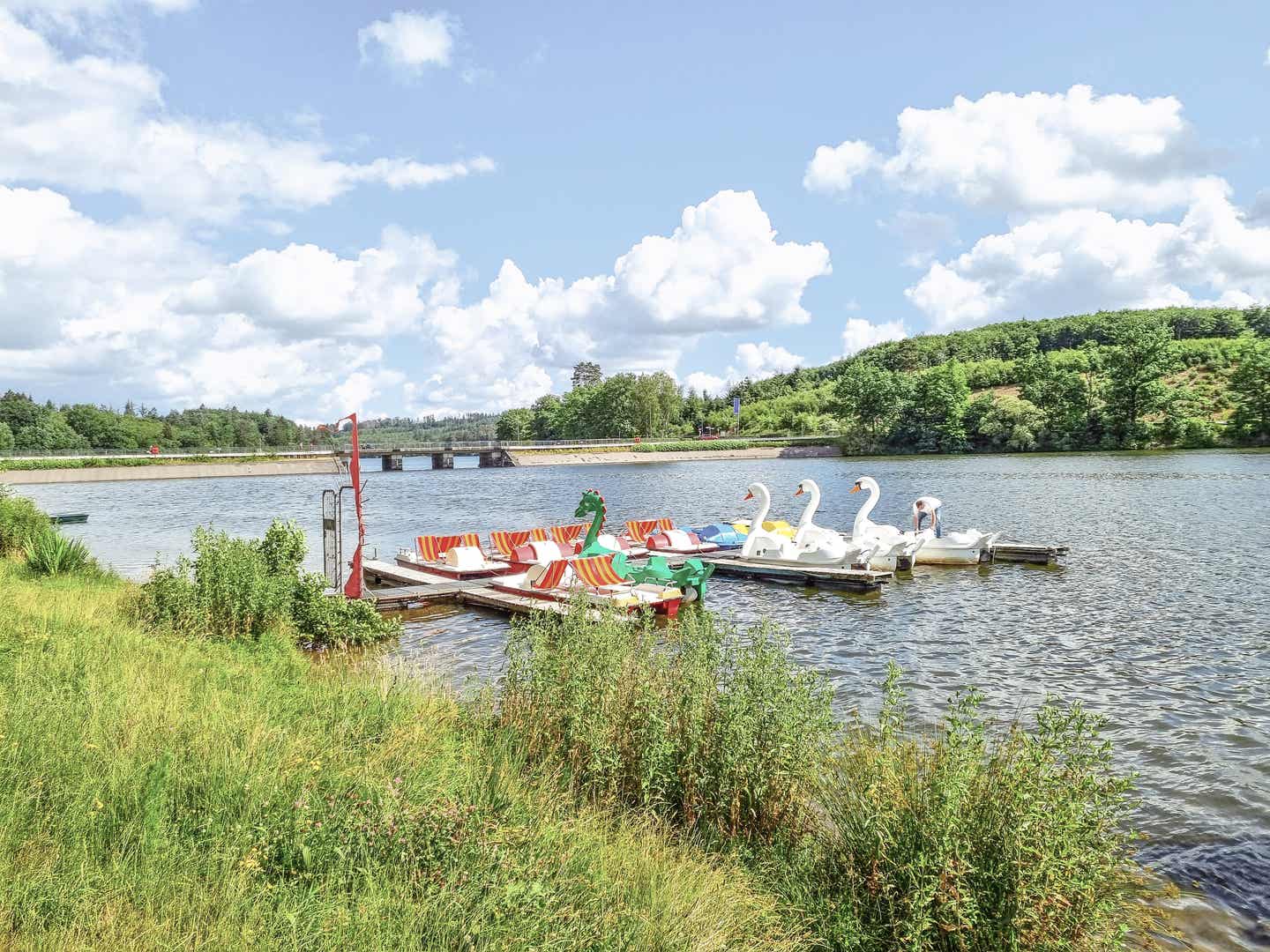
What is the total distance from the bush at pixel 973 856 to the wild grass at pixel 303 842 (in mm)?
A: 515

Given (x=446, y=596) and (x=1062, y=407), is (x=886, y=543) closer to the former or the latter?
(x=446, y=596)

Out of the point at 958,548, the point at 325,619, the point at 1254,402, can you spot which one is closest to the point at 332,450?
the point at 958,548

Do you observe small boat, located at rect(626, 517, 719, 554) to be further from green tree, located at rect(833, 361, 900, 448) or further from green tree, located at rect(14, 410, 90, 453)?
green tree, located at rect(14, 410, 90, 453)

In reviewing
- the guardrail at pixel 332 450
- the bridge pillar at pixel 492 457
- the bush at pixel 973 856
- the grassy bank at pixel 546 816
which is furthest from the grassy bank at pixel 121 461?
the bush at pixel 973 856

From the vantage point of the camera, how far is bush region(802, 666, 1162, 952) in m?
4.03

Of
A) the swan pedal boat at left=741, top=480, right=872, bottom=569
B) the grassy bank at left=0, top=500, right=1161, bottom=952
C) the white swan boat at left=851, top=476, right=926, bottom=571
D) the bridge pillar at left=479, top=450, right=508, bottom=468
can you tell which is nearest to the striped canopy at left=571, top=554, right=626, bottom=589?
the swan pedal boat at left=741, top=480, right=872, bottom=569

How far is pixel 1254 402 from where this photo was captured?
69.8 m

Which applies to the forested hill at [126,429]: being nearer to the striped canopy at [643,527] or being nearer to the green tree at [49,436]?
the green tree at [49,436]

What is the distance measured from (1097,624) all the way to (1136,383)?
7317cm

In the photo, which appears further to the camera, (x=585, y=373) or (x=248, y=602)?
(x=585, y=373)

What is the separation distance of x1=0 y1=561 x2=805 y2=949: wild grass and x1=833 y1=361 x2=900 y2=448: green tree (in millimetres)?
93451

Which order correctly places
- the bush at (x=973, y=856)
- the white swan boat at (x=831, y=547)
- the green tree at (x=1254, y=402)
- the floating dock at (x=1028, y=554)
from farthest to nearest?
1. the green tree at (x=1254, y=402)
2. the floating dock at (x=1028, y=554)
3. the white swan boat at (x=831, y=547)
4. the bush at (x=973, y=856)

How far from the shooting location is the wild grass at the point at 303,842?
326cm

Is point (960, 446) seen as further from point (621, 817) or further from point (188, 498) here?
point (621, 817)
